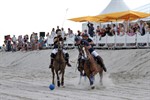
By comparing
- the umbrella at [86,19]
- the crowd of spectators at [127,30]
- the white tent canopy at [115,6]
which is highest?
the white tent canopy at [115,6]

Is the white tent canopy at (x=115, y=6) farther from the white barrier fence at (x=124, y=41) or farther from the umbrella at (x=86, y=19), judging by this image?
the white barrier fence at (x=124, y=41)

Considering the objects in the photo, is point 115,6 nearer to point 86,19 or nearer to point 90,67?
point 86,19

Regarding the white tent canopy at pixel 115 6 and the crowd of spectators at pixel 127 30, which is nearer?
the crowd of spectators at pixel 127 30

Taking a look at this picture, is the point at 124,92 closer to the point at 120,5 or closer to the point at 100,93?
the point at 100,93

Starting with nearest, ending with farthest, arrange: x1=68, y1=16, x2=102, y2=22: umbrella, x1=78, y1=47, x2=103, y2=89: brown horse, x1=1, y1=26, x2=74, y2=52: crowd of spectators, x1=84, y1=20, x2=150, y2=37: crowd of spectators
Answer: x1=78, y1=47, x2=103, y2=89: brown horse
x1=84, y1=20, x2=150, y2=37: crowd of spectators
x1=68, y1=16, x2=102, y2=22: umbrella
x1=1, y1=26, x2=74, y2=52: crowd of spectators

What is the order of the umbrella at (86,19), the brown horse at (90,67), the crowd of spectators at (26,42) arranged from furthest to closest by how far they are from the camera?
the crowd of spectators at (26,42) < the umbrella at (86,19) < the brown horse at (90,67)

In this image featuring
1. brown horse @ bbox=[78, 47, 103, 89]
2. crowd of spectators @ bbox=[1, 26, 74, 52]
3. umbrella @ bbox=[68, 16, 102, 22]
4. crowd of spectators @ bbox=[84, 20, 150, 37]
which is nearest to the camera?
brown horse @ bbox=[78, 47, 103, 89]

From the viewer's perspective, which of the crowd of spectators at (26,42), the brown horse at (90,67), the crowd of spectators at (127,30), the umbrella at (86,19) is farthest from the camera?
the crowd of spectators at (26,42)

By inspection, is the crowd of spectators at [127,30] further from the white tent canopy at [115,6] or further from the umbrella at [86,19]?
the white tent canopy at [115,6]

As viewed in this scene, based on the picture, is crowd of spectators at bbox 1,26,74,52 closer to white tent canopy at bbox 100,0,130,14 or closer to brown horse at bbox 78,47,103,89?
white tent canopy at bbox 100,0,130,14

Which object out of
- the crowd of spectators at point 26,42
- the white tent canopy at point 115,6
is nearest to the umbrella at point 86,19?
the crowd of spectators at point 26,42

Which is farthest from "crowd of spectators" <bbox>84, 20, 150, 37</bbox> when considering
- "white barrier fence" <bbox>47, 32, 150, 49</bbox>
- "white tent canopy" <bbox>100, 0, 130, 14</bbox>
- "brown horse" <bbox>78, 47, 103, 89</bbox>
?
"brown horse" <bbox>78, 47, 103, 89</bbox>

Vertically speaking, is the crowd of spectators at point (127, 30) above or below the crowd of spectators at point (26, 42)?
above

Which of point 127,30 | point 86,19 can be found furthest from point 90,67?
point 86,19
